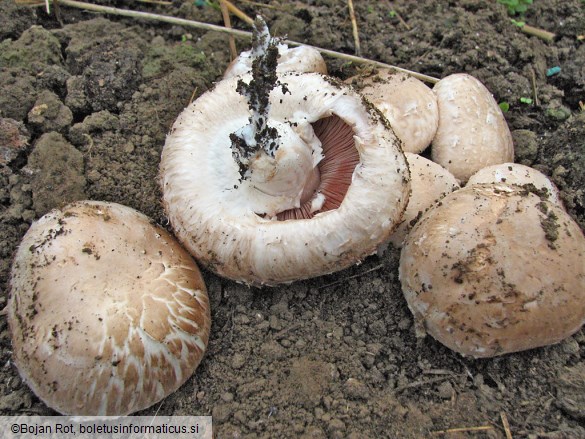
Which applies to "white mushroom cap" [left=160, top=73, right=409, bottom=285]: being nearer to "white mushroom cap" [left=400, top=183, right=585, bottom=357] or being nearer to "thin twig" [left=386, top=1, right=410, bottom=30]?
"white mushroom cap" [left=400, top=183, right=585, bottom=357]

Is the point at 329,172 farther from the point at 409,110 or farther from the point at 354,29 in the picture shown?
the point at 354,29

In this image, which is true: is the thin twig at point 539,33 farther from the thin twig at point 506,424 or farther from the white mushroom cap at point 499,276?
the thin twig at point 506,424

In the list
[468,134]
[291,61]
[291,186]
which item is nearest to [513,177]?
[468,134]

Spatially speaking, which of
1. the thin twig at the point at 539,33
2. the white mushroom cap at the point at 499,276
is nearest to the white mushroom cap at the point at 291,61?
the white mushroom cap at the point at 499,276

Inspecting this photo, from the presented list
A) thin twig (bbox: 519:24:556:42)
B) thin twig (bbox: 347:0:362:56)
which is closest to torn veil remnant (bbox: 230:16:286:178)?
thin twig (bbox: 347:0:362:56)

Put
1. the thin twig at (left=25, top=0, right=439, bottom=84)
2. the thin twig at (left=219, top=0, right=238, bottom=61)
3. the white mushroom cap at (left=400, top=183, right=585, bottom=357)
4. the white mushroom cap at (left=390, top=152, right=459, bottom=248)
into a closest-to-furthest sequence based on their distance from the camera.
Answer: the white mushroom cap at (left=400, top=183, right=585, bottom=357) → the white mushroom cap at (left=390, top=152, right=459, bottom=248) → the thin twig at (left=25, top=0, right=439, bottom=84) → the thin twig at (left=219, top=0, right=238, bottom=61)

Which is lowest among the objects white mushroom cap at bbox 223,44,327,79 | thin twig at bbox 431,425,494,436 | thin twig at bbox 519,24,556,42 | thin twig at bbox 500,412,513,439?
thin twig at bbox 431,425,494,436
